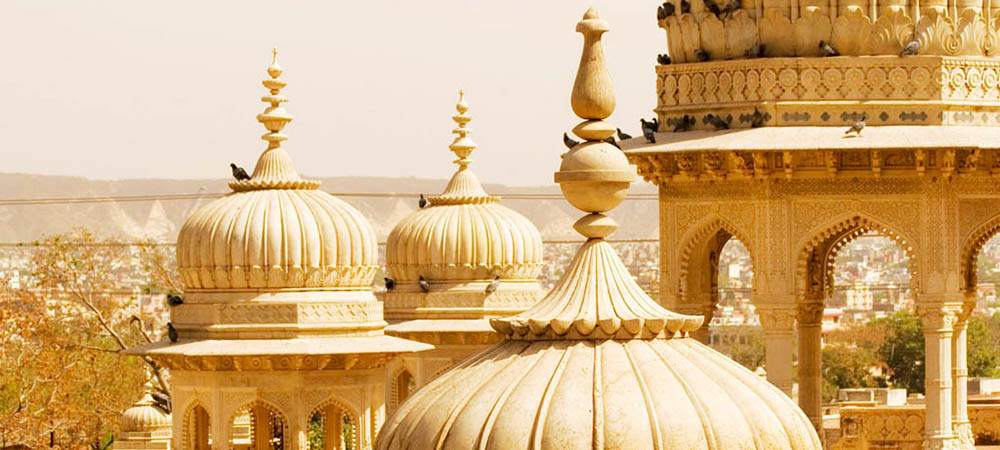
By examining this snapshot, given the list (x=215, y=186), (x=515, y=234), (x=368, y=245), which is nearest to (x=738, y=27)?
(x=368, y=245)

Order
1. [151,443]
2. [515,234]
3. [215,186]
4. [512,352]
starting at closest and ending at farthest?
Result: 1. [512,352]
2. [515,234]
3. [151,443]
4. [215,186]

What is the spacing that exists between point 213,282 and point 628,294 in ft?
47.1

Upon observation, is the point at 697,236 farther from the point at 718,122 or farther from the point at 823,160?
the point at 823,160

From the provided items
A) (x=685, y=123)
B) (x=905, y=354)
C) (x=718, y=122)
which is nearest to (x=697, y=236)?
(x=685, y=123)

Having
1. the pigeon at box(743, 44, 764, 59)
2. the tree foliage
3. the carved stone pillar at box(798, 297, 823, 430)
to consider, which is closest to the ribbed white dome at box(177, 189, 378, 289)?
the pigeon at box(743, 44, 764, 59)

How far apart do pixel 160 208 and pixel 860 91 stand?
139714 millimetres

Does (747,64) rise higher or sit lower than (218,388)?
higher

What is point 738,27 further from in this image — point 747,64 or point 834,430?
point 834,430

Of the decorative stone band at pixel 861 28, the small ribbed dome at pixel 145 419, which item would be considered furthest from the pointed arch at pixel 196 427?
the small ribbed dome at pixel 145 419

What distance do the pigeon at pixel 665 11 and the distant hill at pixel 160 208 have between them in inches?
4003

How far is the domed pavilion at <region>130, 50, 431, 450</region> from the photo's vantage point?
70.9ft

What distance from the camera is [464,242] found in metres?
29.3

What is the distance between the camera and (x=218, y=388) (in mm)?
21656

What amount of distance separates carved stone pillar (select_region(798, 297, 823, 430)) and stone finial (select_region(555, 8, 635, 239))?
1473cm
